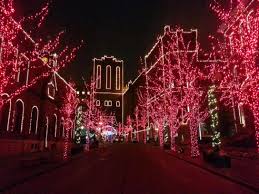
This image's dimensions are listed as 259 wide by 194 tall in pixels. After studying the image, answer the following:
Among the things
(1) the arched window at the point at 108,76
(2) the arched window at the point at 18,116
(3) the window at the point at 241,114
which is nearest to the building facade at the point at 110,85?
(1) the arched window at the point at 108,76

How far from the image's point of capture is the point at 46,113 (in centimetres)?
4000

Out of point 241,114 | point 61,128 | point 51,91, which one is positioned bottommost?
point 61,128

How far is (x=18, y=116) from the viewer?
101 ft

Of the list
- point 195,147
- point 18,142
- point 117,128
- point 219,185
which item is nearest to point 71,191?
point 219,185

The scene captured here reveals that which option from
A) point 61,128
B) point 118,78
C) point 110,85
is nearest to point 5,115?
point 61,128

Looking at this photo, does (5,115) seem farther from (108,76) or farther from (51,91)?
(108,76)

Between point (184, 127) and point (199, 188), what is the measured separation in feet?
169

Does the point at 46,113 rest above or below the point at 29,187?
above

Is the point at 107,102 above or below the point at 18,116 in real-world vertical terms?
above

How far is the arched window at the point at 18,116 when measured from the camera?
29.8 metres

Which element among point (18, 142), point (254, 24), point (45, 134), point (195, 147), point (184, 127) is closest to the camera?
point (254, 24)

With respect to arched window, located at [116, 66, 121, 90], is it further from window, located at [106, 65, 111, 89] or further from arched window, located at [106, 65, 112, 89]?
window, located at [106, 65, 111, 89]

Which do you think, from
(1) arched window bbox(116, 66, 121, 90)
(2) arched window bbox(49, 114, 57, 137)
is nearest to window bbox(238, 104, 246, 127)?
(2) arched window bbox(49, 114, 57, 137)

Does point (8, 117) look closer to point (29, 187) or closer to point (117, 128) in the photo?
point (29, 187)
